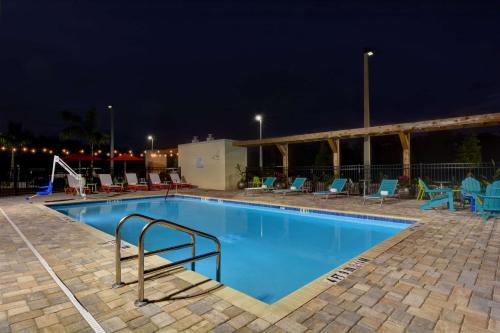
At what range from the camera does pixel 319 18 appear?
66.3 ft

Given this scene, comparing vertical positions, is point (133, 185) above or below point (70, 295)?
above

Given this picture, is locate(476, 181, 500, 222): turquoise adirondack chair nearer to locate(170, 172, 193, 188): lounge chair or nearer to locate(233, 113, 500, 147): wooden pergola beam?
locate(233, 113, 500, 147): wooden pergola beam

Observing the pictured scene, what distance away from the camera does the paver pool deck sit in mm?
2217

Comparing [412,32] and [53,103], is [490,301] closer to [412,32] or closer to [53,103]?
[412,32]

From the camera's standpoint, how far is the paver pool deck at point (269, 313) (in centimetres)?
222

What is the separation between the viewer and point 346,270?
340 centimetres

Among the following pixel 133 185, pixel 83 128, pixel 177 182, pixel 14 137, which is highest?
pixel 83 128

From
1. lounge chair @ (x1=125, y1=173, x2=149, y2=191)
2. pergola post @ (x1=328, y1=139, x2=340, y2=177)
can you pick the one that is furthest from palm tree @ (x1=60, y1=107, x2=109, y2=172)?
pergola post @ (x1=328, y1=139, x2=340, y2=177)

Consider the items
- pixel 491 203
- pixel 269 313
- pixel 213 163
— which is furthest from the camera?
pixel 213 163

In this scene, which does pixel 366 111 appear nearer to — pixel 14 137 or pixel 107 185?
pixel 107 185

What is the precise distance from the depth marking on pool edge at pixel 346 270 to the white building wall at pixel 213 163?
1184 centimetres

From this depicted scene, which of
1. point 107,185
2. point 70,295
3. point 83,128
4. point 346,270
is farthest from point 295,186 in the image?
point 83,128

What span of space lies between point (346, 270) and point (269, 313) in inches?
56.2

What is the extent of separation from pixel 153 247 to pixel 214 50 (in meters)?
24.9
